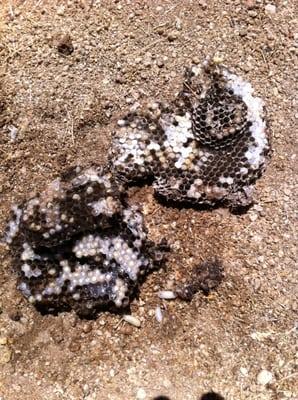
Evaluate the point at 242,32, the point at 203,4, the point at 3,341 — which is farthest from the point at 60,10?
the point at 3,341

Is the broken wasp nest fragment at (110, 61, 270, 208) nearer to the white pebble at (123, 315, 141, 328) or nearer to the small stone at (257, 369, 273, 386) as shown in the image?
the white pebble at (123, 315, 141, 328)

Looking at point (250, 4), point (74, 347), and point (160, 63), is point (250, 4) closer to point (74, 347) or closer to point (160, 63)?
point (160, 63)

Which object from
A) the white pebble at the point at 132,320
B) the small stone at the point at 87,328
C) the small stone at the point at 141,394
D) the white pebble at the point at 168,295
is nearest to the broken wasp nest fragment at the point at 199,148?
the white pebble at the point at 168,295

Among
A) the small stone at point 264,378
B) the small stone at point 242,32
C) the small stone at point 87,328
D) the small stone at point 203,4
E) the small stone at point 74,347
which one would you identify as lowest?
the small stone at point 74,347

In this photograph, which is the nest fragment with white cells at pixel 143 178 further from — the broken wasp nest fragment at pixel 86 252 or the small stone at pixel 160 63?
the small stone at pixel 160 63

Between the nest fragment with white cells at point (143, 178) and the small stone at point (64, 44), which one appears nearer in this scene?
the nest fragment with white cells at point (143, 178)

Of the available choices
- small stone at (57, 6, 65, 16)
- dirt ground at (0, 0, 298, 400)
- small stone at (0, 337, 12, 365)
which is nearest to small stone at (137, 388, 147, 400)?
dirt ground at (0, 0, 298, 400)
